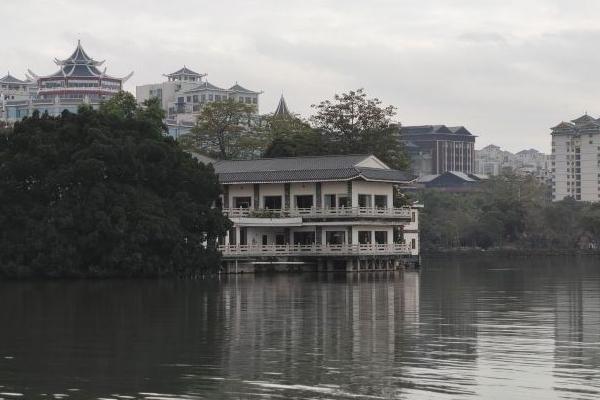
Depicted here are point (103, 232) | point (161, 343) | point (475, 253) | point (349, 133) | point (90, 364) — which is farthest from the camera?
point (475, 253)

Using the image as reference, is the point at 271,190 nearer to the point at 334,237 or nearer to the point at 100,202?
the point at 334,237

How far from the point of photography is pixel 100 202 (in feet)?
152

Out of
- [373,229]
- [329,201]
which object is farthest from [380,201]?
[329,201]

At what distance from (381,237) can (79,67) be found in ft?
374

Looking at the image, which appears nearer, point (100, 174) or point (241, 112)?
point (100, 174)

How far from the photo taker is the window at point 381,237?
62.2 meters

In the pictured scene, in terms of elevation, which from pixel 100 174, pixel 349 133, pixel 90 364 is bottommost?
pixel 90 364

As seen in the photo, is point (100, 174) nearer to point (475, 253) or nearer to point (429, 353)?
point (429, 353)

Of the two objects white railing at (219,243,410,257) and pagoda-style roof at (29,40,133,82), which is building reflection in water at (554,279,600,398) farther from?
pagoda-style roof at (29,40,133,82)

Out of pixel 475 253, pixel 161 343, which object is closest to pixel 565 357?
pixel 161 343

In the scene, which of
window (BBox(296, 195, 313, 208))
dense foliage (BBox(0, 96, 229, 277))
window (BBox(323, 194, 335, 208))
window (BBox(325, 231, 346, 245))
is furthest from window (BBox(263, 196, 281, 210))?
dense foliage (BBox(0, 96, 229, 277))

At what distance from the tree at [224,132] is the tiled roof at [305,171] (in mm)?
13733

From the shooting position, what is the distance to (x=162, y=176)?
163ft

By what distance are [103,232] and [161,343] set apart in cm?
2512
